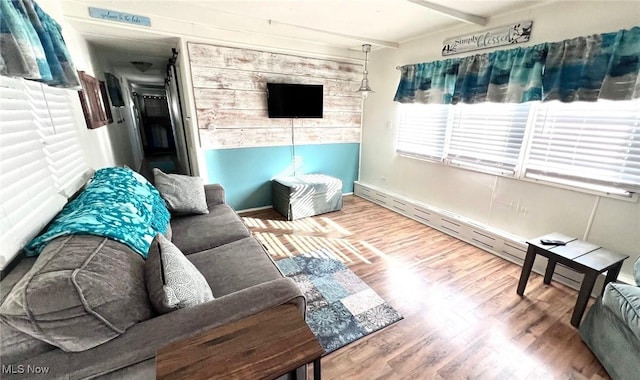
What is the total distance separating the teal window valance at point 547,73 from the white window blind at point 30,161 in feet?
A: 11.5

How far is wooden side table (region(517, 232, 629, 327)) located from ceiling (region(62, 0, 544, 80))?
81.4 inches

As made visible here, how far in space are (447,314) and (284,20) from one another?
129 inches

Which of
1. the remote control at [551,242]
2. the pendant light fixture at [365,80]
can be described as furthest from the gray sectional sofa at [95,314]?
the pendant light fixture at [365,80]

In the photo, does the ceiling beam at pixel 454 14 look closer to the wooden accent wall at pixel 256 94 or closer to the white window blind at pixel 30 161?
the wooden accent wall at pixel 256 94

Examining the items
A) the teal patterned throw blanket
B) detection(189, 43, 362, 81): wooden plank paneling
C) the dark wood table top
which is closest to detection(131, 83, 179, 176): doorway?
detection(189, 43, 362, 81): wooden plank paneling

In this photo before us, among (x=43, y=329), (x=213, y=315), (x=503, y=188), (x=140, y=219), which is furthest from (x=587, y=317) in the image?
(x=140, y=219)

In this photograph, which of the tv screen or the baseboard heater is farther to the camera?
the tv screen

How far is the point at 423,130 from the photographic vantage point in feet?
11.4

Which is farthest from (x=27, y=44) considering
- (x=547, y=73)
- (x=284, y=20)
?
(x=547, y=73)

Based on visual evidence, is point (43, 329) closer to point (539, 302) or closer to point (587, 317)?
point (587, 317)

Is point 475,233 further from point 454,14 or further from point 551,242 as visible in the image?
point 454,14

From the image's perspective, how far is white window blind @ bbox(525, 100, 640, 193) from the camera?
1.92m

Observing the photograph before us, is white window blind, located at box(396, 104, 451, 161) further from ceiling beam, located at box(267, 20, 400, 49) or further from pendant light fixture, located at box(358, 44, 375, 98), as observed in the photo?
ceiling beam, located at box(267, 20, 400, 49)

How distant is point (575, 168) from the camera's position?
2209mm
